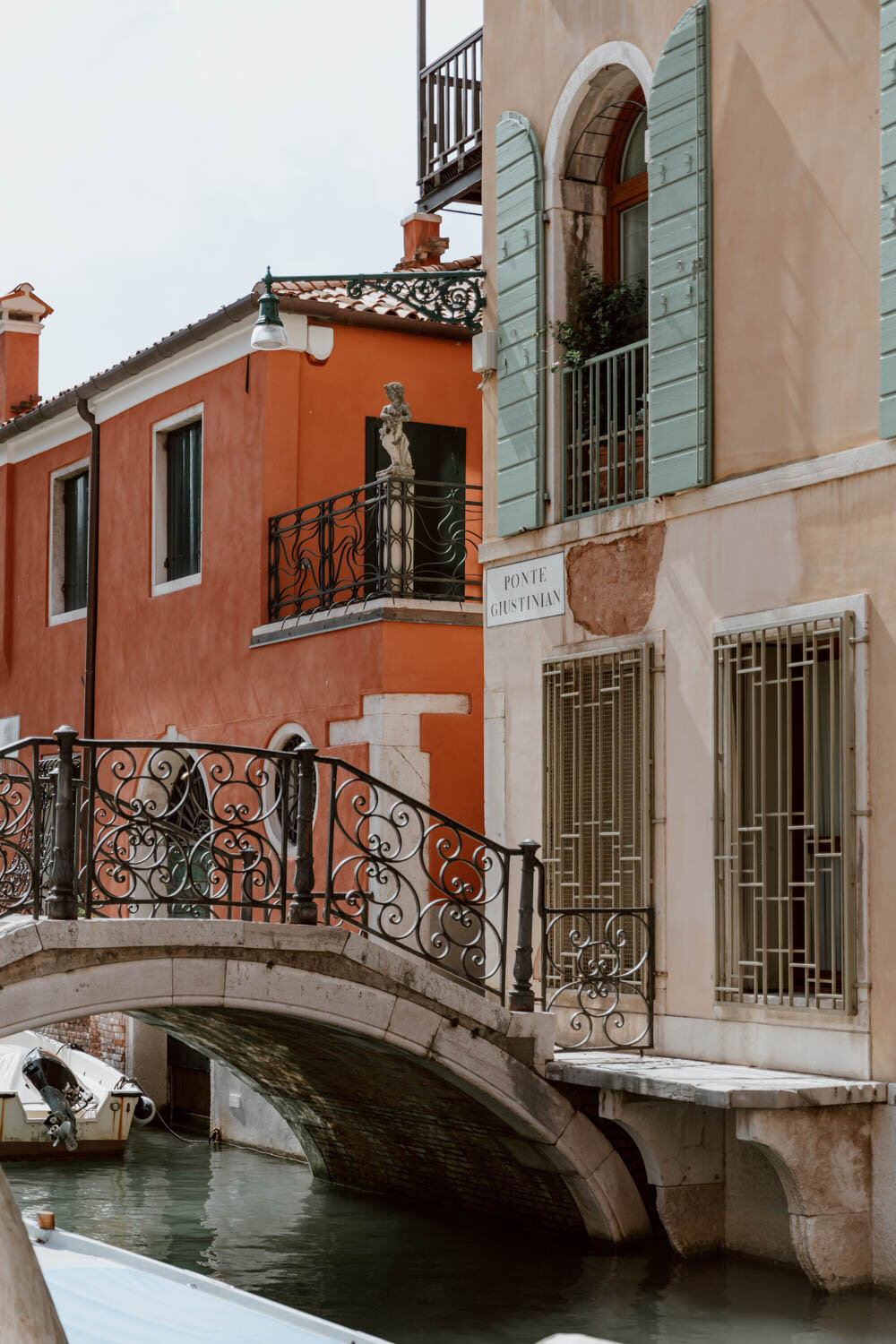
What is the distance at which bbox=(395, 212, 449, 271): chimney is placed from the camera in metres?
18.1

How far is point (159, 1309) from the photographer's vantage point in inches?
251

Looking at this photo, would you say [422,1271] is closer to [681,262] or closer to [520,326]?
[520,326]

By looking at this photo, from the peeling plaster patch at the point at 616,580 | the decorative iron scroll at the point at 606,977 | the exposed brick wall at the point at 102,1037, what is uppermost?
the peeling plaster patch at the point at 616,580

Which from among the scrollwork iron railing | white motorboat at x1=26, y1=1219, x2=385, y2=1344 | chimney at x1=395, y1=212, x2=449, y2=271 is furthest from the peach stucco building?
chimney at x1=395, y1=212, x2=449, y2=271

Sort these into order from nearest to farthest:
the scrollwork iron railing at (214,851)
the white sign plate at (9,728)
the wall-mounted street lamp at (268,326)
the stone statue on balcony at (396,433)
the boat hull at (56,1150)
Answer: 1. the scrollwork iron railing at (214,851)
2. the wall-mounted street lamp at (268,326)
3. the stone statue on balcony at (396,433)
4. the boat hull at (56,1150)
5. the white sign plate at (9,728)

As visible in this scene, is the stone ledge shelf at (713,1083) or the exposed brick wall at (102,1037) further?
the exposed brick wall at (102,1037)

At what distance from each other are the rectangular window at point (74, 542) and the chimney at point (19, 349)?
309 cm

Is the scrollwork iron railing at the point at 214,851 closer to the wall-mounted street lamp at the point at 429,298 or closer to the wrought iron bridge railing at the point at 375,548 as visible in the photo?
the wrought iron bridge railing at the point at 375,548

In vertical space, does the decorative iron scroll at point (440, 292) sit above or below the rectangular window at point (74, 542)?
above

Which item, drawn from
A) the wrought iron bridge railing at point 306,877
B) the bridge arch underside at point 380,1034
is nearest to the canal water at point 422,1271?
the bridge arch underside at point 380,1034

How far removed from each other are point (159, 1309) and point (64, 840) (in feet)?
9.03

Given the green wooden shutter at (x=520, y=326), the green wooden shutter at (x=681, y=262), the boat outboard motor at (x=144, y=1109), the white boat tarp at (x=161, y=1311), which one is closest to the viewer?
the white boat tarp at (x=161, y=1311)

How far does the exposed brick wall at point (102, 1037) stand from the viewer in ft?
56.9

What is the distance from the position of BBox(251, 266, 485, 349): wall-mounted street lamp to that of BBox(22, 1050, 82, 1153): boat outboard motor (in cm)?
674
